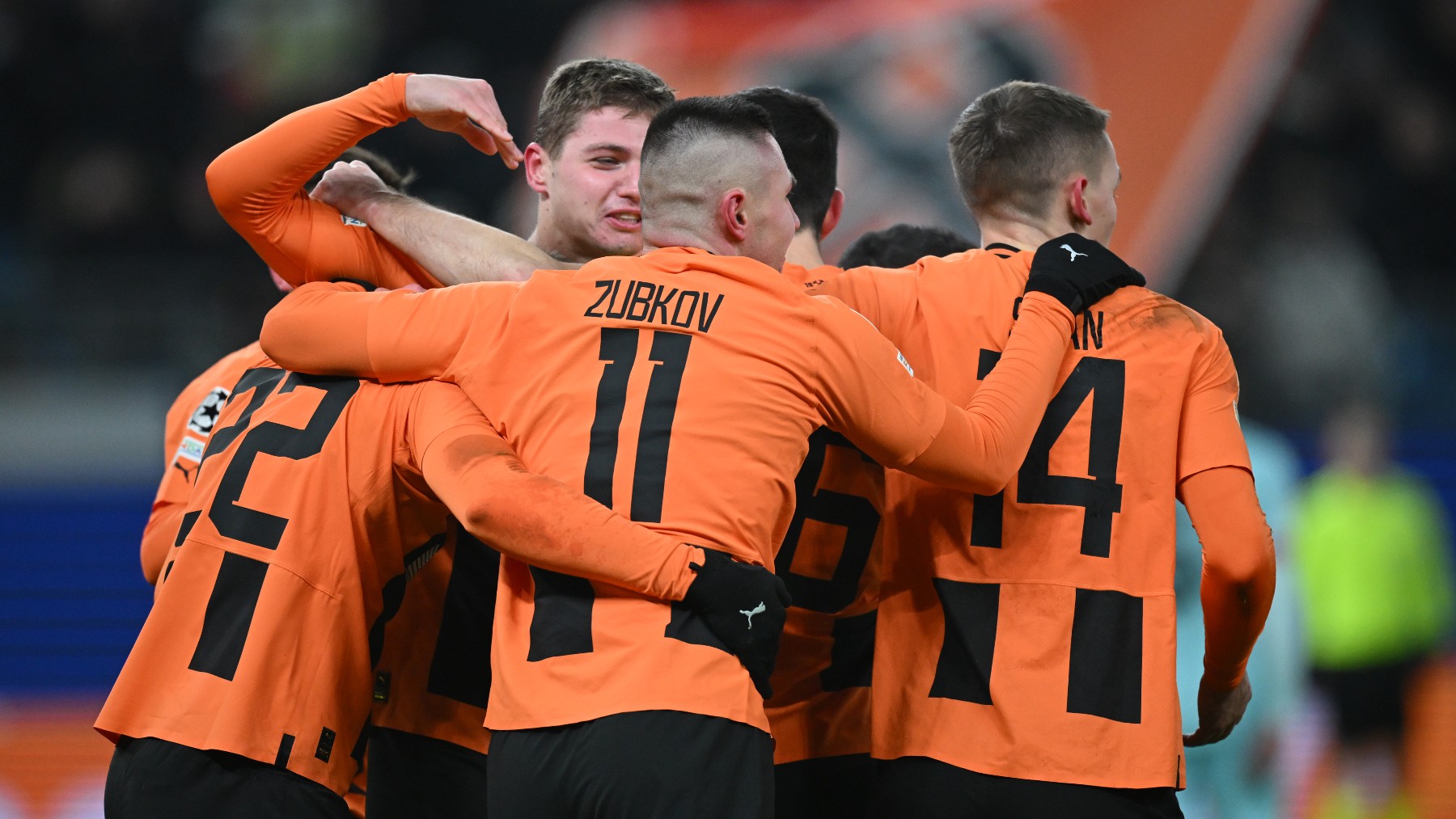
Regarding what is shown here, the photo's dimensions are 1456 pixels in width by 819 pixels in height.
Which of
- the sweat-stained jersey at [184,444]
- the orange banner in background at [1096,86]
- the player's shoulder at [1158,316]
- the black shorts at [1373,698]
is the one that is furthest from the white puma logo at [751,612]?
the orange banner in background at [1096,86]

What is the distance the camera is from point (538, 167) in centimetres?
412

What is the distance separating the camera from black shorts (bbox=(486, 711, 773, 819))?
106 inches

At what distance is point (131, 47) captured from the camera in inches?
517

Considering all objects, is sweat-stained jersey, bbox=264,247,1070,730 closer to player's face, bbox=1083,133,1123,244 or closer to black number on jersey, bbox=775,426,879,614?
A: black number on jersey, bbox=775,426,879,614

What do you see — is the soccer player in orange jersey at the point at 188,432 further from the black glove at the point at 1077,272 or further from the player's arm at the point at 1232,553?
the player's arm at the point at 1232,553

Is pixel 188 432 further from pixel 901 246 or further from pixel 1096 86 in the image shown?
pixel 1096 86

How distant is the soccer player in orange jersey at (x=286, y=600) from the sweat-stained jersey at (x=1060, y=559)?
1074 millimetres

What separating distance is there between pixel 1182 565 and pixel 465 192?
737cm

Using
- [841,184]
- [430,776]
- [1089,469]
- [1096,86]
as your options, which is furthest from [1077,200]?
[1096,86]

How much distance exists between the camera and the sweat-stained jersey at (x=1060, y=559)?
10.7 feet

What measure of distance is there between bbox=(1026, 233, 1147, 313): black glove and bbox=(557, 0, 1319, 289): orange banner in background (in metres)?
7.94

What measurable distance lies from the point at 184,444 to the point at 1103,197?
8.90ft

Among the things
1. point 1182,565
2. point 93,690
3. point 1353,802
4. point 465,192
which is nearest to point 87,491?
point 93,690

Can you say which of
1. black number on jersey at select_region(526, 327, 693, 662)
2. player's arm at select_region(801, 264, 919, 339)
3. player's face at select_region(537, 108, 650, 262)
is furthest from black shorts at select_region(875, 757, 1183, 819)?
player's face at select_region(537, 108, 650, 262)
